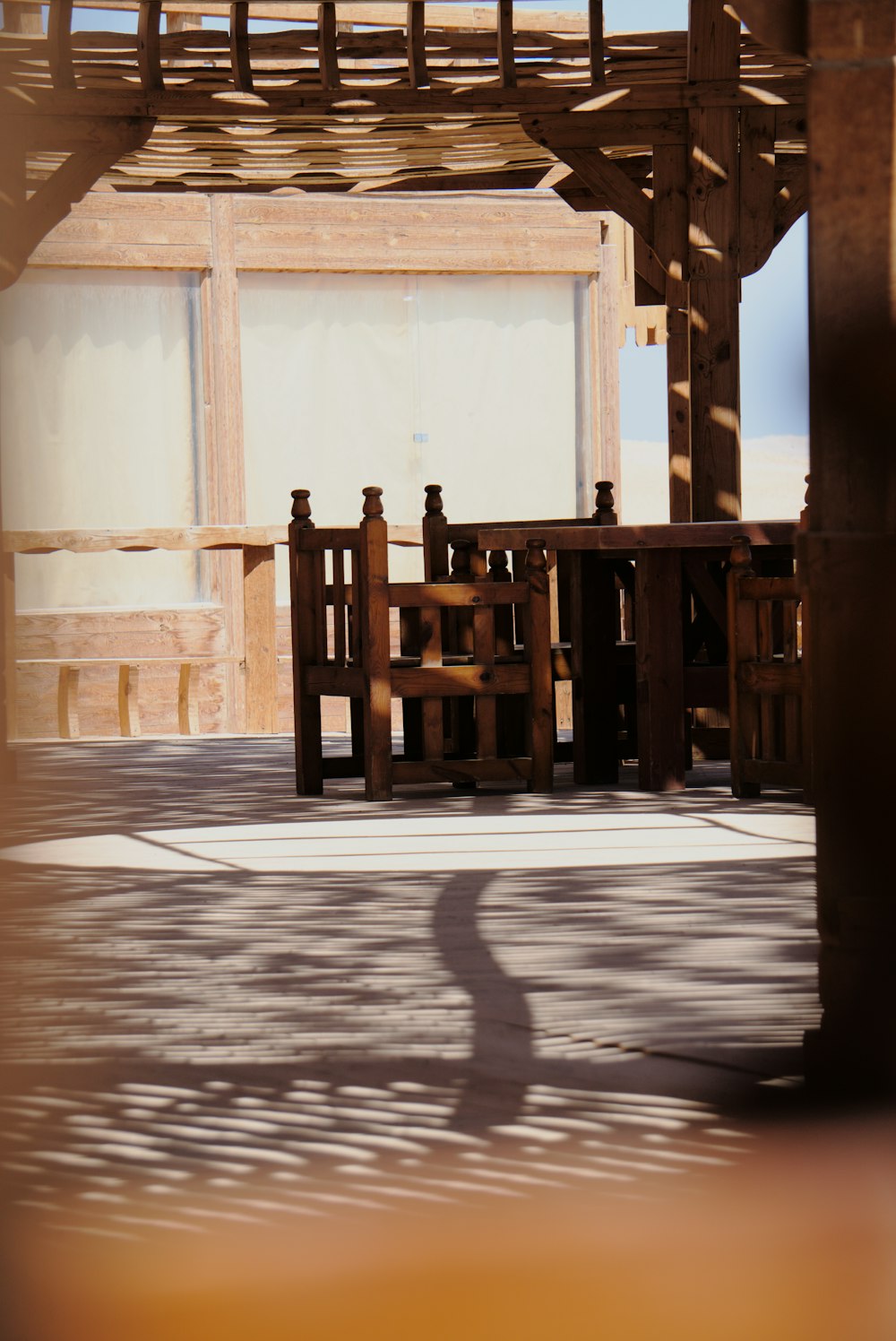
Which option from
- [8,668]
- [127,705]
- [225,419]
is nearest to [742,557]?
[127,705]

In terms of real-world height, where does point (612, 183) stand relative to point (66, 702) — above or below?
above

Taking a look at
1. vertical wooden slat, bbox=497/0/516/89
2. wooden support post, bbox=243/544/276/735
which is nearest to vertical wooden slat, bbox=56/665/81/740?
wooden support post, bbox=243/544/276/735

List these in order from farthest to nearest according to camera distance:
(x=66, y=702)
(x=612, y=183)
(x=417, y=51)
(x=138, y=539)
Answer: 1. (x=66, y=702)
2. (x=138, y=539)
3. (x=612, y=183)
4. (x=417, y=51)

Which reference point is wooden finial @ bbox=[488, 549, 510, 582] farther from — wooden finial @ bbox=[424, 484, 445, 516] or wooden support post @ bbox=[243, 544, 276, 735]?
wooden support post @ bbox=[243, 544, 276, 735]

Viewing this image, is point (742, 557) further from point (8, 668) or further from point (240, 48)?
point (8, 668)

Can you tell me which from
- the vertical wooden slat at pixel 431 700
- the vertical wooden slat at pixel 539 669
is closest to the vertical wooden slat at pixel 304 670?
the vertical wooden slat at pixel 431 700

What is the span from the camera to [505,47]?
26.0 ft

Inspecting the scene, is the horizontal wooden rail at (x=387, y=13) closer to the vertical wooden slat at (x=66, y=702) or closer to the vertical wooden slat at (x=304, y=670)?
the vertical wooden slat at (x=66, y=702)

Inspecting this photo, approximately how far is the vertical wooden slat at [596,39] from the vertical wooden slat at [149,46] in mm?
1811

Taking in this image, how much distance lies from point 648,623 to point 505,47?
306 centimetres

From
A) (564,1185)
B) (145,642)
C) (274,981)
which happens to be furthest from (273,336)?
(564,1185)

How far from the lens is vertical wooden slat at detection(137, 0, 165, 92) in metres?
7.73

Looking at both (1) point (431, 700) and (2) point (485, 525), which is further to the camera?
(2) point (485, 525)

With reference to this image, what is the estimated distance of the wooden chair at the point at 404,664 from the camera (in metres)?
6.15
